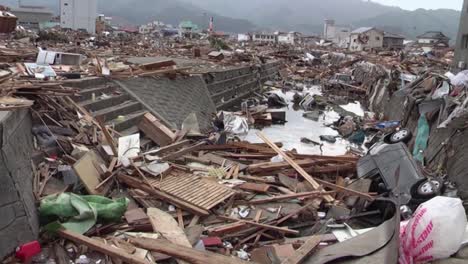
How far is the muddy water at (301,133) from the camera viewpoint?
38.1ft

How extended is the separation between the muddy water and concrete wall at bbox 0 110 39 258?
273 inches

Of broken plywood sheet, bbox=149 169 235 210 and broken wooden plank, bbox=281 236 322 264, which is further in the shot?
broken plywood sheet, bbox=149 169 235 210

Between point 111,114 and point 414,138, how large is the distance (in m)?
6.73

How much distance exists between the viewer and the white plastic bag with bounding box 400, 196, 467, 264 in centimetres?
456

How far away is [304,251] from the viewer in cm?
475

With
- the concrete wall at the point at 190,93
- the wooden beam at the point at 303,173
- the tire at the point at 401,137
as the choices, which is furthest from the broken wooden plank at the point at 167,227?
the tire at the point at 401,137

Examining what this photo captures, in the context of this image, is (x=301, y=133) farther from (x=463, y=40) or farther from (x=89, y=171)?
(x=463, y=40)

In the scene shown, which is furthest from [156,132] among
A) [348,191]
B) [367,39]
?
[367,39]

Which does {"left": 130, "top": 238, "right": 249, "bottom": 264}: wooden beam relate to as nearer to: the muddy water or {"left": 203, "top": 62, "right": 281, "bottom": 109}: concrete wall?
the muddy water

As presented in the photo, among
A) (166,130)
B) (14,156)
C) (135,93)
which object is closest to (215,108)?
(135,93)

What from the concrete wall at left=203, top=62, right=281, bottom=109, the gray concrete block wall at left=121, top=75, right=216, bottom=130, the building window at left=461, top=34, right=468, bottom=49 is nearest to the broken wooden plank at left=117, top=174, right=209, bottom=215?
the gray concrete block wall at left=121, top=75, right=216, bottom=130

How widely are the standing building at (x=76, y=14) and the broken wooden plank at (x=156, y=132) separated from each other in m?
60.5

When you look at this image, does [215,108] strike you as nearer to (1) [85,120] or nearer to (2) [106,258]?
(1) [85,120]

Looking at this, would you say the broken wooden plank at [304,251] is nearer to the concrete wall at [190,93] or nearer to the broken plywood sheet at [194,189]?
the broken plywood sheet at [194,189]
